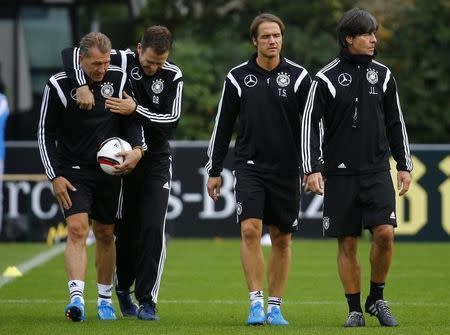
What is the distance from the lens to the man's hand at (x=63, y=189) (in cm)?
1114

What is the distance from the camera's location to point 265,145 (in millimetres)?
11078

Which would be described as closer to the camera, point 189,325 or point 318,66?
point 189,325

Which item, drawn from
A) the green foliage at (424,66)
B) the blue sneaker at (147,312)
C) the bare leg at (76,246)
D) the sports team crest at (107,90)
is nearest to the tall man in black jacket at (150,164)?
the blue sneaker at (147,312)

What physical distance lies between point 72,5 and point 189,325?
16973 millimetres

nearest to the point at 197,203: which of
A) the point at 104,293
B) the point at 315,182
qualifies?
the point at 104,293

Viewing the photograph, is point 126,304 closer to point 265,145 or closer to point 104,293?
point 104,293

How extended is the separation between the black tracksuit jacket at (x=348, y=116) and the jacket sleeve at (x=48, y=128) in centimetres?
190

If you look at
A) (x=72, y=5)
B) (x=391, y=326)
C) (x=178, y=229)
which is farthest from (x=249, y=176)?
(x=72, y=5)

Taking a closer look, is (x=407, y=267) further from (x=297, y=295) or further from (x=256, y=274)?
(x=256, y=274)

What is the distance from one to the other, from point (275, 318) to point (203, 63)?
1907 centimetres

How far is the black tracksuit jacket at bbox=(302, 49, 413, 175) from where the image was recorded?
10609 millimetres

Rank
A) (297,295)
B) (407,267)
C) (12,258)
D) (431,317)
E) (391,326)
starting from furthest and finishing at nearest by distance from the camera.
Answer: (12,258)
(407,267)
(297,295)
(431,317)
(391,326)

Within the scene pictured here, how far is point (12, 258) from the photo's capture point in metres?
18.5

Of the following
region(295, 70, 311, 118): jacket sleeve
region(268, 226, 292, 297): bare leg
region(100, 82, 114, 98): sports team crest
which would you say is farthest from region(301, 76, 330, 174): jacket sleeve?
region(100, 82, 114, 98): sports team crest
